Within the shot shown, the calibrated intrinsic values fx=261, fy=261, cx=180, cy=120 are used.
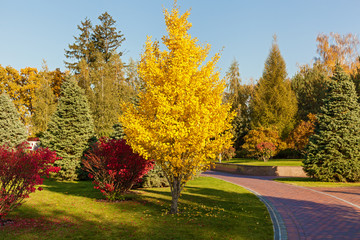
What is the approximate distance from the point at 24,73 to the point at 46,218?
55315 millimetres

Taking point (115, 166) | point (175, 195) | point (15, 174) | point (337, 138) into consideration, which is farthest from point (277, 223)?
point (337, 138)

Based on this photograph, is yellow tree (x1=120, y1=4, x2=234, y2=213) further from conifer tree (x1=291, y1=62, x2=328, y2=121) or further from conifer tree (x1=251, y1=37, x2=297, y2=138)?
conifer tree (x1=291, y1=62, x2=328, y2=121)

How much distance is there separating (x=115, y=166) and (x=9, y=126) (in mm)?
21566

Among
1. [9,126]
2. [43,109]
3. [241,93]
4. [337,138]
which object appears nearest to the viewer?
[337,138]

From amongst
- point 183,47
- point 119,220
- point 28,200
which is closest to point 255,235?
point 119,220

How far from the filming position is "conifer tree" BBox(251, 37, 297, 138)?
3988cm

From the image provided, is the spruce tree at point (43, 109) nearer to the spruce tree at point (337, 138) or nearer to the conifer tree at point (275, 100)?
the conifer tree at point (275, 100)

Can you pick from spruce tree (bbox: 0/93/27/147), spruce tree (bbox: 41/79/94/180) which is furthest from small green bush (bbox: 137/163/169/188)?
spruce tree (bbox: 0/93/27/147)

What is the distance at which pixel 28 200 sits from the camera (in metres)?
11.6

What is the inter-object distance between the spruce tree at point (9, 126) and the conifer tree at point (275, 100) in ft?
103

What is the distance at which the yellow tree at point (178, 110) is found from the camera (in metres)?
8.62

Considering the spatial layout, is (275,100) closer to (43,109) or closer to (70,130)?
(70,130)

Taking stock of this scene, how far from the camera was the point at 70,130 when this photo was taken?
19375 mm

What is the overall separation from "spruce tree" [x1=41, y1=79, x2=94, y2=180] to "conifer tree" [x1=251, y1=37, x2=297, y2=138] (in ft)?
90.8
